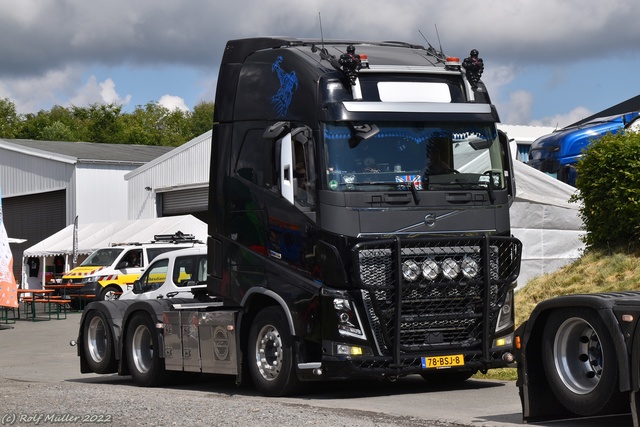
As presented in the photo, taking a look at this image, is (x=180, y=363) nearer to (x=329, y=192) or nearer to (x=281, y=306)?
(x=281, y=306)

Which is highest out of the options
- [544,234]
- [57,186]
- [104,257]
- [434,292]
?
[57,186]

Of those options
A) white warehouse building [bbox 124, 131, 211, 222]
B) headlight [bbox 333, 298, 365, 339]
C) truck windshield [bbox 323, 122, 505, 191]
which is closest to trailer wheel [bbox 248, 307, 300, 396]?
headlight [bbox 333, 298, 365, 339]

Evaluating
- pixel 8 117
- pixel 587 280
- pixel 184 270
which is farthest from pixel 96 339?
pixel 8 117

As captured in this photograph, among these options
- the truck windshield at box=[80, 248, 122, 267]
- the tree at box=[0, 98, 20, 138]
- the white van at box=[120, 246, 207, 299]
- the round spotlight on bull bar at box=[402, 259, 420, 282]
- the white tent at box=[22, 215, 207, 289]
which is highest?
the tree at box=[0, 98, 20, 138]

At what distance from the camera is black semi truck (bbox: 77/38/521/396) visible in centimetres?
1154

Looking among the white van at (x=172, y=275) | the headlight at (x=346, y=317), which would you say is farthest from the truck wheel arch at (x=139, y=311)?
the headlight at (x=346, y=317)

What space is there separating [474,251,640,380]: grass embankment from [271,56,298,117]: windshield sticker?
7080 mm

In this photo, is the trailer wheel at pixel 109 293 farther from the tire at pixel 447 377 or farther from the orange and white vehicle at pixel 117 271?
the tire at pixel 447 377

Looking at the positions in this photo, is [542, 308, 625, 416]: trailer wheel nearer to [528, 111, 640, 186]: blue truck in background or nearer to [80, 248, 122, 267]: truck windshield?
[528, 111, 640, 186]: blue truck in background

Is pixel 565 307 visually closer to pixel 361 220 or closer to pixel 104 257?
pixel 361 220

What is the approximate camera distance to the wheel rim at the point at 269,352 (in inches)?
483

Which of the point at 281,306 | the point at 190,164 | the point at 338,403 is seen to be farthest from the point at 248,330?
the point at 190,164

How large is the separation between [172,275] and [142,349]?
484cm

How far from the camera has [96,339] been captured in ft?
51.5
